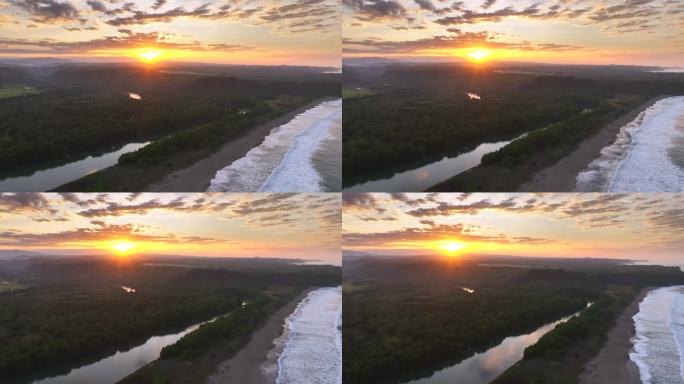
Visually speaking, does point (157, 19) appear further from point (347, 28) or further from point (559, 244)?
point (559, 244)

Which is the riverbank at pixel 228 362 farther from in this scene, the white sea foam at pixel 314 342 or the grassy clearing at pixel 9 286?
the grassy clearing at pixel 9 286

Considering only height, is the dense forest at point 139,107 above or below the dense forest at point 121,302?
above

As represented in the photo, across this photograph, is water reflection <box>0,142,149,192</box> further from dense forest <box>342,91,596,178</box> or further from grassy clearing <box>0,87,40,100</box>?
dense forest <box>342,91,596,178</box>

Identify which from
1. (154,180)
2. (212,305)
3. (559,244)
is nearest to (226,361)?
(212,305)

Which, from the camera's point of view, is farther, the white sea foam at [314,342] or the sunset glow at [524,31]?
the sunset glow at [524,31]

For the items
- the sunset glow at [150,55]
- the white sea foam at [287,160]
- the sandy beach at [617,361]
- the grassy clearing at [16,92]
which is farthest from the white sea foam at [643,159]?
the grassy clearing at [16,92]
